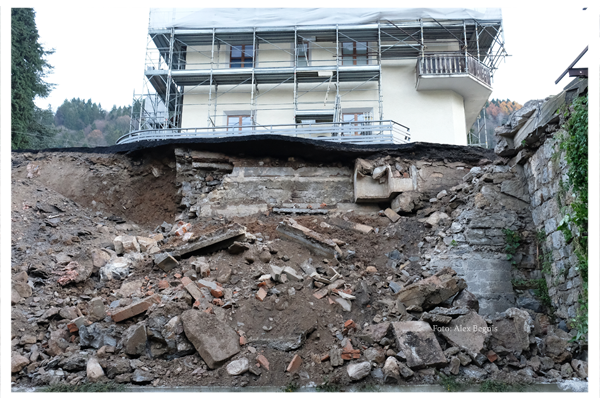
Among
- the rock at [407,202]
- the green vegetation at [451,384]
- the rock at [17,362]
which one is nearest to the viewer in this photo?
the green vegetation at [451,384]

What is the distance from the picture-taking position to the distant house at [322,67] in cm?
1582

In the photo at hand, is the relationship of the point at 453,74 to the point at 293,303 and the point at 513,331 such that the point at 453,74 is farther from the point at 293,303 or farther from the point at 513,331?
the point at 293,303

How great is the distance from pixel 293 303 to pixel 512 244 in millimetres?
3844

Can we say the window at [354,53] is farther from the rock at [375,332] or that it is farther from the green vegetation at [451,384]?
the green vegetation at [451,384]

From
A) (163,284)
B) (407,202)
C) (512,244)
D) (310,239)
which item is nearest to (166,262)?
(163,284)

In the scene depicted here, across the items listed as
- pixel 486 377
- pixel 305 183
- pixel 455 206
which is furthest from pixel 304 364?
pixel 305 183

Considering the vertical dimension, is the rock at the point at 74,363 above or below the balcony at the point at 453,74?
below

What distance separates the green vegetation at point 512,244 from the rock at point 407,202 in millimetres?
2281

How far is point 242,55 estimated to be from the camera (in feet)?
Result: 55.9

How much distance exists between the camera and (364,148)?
10070 millimetres

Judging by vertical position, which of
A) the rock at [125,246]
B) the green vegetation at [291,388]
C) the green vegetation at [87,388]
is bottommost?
the green vegetation at [291,388]

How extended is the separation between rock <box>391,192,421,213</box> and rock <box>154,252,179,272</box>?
4807mm

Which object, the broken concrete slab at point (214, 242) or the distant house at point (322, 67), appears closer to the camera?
the broken concrete slab at point (214, 242)

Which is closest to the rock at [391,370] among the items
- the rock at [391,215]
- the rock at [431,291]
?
the rock at [431,291]
